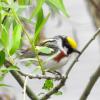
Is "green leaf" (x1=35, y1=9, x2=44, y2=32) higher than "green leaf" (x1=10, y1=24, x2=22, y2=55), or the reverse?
"green leaf" (x1=35, y1=9, x2=44, y2=32)

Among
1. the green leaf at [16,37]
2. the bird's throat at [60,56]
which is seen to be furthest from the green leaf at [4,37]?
the bird's throat at [60,56]

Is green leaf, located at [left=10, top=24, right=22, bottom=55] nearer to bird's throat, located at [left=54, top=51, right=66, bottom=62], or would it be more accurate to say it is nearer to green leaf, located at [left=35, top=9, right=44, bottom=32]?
green leaf, located at [left=35, top=9, right=44, bottom=32]

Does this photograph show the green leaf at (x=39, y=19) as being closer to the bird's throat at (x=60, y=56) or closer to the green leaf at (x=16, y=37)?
the green leaf at (x=16, y=37)

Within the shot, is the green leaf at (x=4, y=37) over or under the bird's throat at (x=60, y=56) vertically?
over

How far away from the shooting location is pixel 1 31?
0.93 m

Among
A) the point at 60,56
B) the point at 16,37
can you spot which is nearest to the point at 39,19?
the point at 16,37

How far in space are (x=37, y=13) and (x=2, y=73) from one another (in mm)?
132

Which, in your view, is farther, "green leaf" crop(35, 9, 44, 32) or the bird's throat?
A: the bird's throat

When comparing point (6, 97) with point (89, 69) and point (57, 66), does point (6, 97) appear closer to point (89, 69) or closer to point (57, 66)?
point (57, 66)

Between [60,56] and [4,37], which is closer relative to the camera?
[4,37]

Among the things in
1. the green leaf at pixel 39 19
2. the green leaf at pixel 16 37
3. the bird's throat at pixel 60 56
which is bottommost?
the bird's throat at pixel 60 56

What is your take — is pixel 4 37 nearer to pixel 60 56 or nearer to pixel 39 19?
pixel 39 19

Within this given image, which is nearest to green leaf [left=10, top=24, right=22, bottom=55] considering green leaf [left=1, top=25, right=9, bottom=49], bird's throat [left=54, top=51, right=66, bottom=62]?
green leaf [left=1, top=25, right=9, bottom=49]

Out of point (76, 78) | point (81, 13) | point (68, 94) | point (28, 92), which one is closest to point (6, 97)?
point (28, 92)
